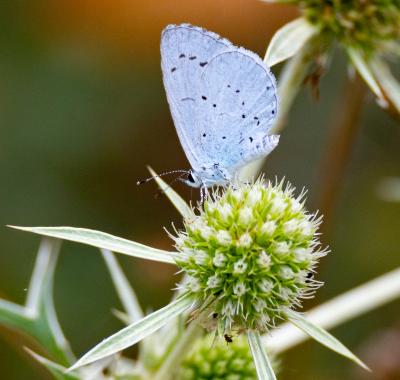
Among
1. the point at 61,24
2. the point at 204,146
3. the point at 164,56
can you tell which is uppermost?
the point at 61,24

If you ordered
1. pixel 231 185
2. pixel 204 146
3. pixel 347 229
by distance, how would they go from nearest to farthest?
pixel 231 185, pixel 204 146, pixel 347 229

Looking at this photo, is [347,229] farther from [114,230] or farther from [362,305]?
[362,305]

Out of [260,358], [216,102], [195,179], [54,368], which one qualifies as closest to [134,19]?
[216,102]

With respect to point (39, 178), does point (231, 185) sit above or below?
below

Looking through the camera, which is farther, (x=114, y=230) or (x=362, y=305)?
(x=114, y=230)

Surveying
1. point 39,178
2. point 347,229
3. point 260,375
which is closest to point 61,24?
point 39,178

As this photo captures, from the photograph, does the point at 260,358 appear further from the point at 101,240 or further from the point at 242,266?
the point at 101,240

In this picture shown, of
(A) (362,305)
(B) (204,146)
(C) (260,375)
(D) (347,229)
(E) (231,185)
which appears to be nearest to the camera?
(C) (260,375)
